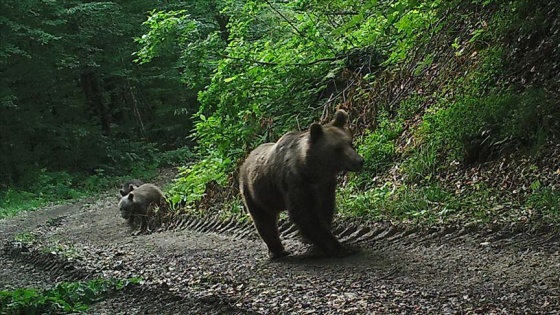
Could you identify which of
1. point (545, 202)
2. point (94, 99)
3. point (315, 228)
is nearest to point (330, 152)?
point (315, 228)

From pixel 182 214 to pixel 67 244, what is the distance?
6.93 ft

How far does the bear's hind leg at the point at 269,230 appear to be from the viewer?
7.48 metres

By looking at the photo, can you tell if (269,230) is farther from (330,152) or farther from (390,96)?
(390,96)

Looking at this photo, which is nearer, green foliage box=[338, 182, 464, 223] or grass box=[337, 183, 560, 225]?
grass box=[337, 183, 560, 225]

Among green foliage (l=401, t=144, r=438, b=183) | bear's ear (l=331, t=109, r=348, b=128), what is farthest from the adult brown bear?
green foliage (l=401, t=144, r=438, b=183)

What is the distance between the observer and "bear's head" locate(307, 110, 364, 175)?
6539 mm

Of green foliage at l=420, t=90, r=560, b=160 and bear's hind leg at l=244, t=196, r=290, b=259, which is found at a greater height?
green foliage at l=420, t=90, r=560, b=160

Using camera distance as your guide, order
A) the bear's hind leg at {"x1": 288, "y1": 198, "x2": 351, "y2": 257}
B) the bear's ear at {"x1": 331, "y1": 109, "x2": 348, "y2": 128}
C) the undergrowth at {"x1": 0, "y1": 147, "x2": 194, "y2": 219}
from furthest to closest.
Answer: the undergrowth at {"x1": 0, "y1": 147, "x2": 194, "y2": 219}
the bear's ear at {"x1": 331, "y1": 109, "x2": 348, "y2": 128}
the bear's hind leg at {"x1": 288, "y1": 198, "x2": 351, "y2": 257}

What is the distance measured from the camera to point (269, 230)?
753cm

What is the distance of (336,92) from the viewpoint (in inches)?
500

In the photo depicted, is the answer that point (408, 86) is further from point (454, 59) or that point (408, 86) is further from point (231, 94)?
point (231, 94)

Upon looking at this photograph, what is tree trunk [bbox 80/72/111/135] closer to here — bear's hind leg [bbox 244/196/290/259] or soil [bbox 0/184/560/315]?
soil [bbox 0/184/560/315]

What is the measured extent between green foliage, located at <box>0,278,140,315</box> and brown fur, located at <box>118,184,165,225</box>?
6361mm

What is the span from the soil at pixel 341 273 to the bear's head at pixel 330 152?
36.3 inches
